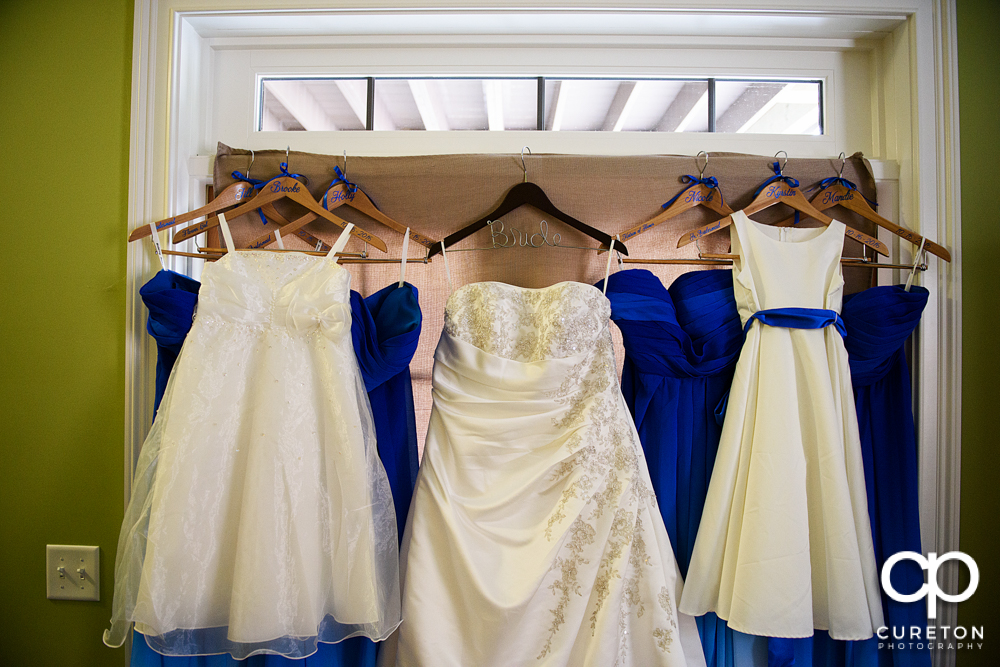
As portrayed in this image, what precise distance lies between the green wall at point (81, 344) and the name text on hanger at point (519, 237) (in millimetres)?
960

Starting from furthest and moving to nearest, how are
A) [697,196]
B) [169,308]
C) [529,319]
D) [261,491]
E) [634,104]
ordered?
[634,104], [697,196], [529,319], [169,308], [261,491]

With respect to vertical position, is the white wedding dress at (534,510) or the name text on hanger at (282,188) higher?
the name text on hanger at (282,188)

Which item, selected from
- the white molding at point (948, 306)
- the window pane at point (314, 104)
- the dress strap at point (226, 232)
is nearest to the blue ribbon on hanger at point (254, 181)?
the dress strap at point (226, 232)

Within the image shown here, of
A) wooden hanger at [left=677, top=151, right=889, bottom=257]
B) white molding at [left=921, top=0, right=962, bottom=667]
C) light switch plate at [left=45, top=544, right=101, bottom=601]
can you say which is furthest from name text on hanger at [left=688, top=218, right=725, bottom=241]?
light switch plate at [left=45, top=544, right=101, bottom=601]

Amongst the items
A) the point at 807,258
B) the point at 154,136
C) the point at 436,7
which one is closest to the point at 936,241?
the point at 807,258

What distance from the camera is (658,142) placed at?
1.43 meters

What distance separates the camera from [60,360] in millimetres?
1306

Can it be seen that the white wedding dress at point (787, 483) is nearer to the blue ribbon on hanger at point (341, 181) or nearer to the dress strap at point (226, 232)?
the blue ribbon on hanger at point (341, 181)

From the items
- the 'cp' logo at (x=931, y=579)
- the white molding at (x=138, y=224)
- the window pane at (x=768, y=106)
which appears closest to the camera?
the 'cp' logo at (x=931, y=579)

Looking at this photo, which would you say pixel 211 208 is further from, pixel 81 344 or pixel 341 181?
pixel 81 344

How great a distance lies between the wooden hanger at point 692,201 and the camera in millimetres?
1280

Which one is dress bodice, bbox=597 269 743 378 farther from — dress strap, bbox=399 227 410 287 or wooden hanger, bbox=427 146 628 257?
dress strap, bbox=399 227 410 287

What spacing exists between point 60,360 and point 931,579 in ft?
7.33

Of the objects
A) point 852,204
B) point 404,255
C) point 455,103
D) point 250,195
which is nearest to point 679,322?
point 852,204
